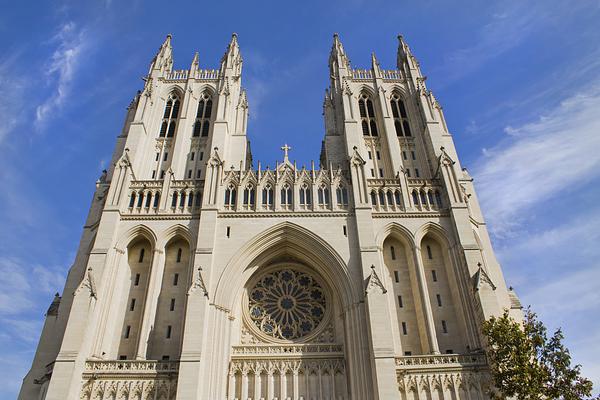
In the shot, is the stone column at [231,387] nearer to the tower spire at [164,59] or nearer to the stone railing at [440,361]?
the stone railing at [440,361]

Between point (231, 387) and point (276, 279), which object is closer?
point (231, 387)

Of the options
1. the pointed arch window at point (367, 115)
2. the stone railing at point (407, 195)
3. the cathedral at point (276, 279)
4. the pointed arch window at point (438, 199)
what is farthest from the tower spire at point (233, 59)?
the pointed arch window at point (438, 199)

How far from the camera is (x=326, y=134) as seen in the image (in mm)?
35781

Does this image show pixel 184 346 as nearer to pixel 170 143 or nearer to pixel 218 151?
pixel 218 151

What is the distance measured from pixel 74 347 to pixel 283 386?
1068cm

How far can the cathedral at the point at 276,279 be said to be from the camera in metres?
21.6

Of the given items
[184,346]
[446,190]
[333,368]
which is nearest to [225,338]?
[184,346]

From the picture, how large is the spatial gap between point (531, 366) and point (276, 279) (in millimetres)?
15005

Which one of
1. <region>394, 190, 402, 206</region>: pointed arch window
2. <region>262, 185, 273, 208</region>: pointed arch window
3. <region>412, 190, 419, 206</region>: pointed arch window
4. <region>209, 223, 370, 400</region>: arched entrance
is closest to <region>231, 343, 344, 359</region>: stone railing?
<region>209, 223, 370, 400</region>: arched entrance

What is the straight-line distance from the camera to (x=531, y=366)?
Result: 56.7ft

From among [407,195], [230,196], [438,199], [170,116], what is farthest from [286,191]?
[170,116]

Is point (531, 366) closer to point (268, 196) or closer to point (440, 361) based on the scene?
point (440, 361)

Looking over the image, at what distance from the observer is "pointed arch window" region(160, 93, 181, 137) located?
34.9m

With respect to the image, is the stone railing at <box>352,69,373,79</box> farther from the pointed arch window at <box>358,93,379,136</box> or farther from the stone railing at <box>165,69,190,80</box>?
the stone railing at <box>165,69,190,80</box>
